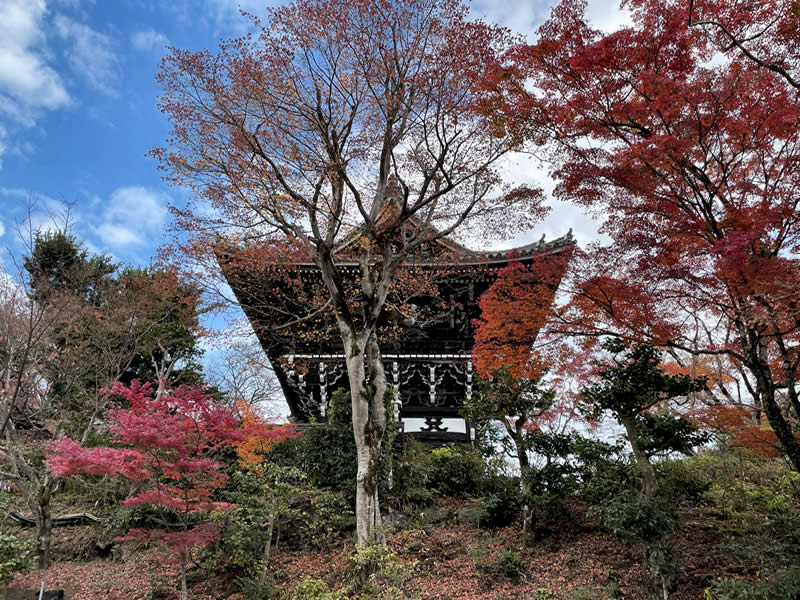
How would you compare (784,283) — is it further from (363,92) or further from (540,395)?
(363,92)

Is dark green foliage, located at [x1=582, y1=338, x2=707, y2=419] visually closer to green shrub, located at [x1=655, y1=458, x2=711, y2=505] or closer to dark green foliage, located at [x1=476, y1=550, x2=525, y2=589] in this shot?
green shrub, located at [x1=655, y1=458, x2=711, y2=505]

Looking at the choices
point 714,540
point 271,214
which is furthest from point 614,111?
point 714,540

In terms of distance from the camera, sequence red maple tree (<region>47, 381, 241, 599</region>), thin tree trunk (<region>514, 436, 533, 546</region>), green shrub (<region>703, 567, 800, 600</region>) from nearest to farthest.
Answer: green shrub (<region>703, 567, 800, 600</region>) → red maple tree (<region>47, 381, 241, 599</region>) → thin tree trunk (<region>514, 436, 533, 546</region>)

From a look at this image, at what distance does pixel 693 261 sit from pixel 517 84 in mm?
3555

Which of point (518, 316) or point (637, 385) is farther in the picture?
point (518, 316)

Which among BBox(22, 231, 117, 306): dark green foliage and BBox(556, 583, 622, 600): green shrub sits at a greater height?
BBox(22, 231, 117, 306): dark green foliage

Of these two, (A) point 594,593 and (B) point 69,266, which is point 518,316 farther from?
(B) point 69,266

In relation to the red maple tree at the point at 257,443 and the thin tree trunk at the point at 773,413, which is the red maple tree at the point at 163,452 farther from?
the thin tree trunk at the point at 773,413

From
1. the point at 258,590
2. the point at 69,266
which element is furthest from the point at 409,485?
the point at 69,266

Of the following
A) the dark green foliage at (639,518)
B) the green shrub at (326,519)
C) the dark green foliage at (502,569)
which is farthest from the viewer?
the green shrub at (326,519)

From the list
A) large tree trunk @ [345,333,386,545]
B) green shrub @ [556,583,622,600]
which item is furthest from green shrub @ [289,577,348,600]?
green shrub @ [556,583,622,600]

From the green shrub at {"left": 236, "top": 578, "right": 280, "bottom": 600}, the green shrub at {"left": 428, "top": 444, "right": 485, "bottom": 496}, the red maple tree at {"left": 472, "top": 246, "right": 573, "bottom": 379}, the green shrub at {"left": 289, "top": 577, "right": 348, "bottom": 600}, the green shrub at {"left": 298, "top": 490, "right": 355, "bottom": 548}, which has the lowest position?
the green shrub at {"left": 236, "top": 578, "right": 280, "bottom": 600}

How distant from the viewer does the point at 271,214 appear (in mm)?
8016

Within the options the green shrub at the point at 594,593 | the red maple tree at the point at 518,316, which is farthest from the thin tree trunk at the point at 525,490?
the green shrub at the point at 594,593
